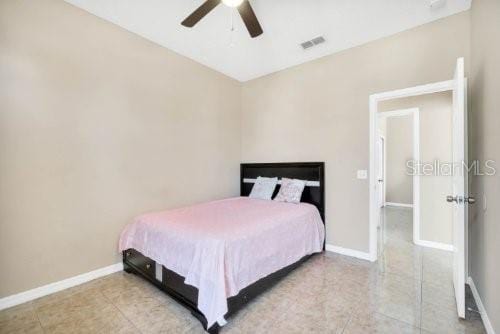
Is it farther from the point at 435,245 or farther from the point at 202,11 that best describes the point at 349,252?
the point at 202,11

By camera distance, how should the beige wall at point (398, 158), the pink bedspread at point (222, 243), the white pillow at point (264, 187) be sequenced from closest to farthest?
the pink bedspread at point (222, 243), the white pillow at point (264, 187), the beige wall at point (398, 158)

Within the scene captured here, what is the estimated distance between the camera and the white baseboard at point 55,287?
6.64 feet

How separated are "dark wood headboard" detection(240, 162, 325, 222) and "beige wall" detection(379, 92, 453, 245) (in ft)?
5.38

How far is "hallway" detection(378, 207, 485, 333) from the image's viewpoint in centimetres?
179

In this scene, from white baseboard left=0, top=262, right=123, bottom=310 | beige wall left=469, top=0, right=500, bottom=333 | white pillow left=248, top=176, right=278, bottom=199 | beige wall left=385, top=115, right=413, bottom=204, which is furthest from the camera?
beige wall left=385, top=115, right=413, bottom=204

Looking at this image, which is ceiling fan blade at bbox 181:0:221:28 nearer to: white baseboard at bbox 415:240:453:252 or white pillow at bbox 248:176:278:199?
white pillow at bbox 248:176:278:199

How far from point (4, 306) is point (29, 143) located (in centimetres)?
144

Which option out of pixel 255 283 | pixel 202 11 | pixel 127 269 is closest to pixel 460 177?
pixel 255 283

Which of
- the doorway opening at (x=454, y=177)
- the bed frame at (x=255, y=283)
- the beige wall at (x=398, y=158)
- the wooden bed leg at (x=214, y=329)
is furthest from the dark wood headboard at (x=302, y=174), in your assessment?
the beige wall at (x=398, y=158)

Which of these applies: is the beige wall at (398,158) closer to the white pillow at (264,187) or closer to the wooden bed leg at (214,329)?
the white pillow at (264,187)

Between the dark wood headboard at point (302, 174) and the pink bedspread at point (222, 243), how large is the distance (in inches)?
13.7

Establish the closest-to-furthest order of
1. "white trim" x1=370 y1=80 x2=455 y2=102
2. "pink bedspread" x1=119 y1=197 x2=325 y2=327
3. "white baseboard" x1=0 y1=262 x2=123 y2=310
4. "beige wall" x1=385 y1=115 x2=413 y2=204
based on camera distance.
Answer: "pink bedspread" x1=119 y1=197 x2=325 y2=327
"white baseboard" x1=0 y1=262 x2=123 y2=310
"white trim" x1=370 y1=80 x2=455 y2=102
"beige wall" x1=385 y1=115 x2=413 y2=204

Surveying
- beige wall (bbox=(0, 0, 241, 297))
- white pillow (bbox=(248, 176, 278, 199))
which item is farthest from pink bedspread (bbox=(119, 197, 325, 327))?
white pillow (bbox=(248, 176, 278, 199))

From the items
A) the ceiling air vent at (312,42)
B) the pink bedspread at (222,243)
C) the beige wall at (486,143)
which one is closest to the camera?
the beige wall at (486,143)
